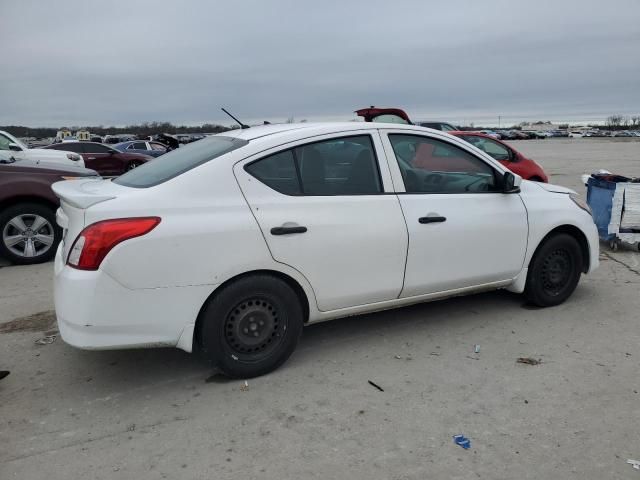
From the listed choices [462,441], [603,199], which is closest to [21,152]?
[603,199]

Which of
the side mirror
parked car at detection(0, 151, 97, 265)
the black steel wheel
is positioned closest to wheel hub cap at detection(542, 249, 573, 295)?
the side mirror

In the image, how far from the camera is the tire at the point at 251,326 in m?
3.36

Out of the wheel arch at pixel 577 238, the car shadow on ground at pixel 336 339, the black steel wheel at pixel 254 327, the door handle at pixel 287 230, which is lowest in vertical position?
the car shadow on ground at pixel 336 339

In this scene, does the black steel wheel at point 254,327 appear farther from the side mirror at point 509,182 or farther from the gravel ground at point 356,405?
the side mirror at point 509,182

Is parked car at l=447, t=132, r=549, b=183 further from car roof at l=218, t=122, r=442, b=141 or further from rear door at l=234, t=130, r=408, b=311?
rear door at l=234, t=130, r=408, b=311

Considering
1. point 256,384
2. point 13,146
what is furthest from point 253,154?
point 13,146

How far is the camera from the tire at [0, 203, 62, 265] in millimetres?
6637

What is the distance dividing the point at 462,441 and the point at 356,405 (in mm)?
665

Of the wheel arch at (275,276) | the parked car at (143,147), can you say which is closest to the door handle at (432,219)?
the wheel arch at (275,276)

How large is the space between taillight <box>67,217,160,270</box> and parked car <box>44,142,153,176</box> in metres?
18.1

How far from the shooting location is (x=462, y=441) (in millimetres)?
2869

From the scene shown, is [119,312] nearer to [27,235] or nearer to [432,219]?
[432,219]

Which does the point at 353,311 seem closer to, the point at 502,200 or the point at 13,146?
the point at 502,200

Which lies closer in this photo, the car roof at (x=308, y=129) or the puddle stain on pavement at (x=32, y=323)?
the car roof at (x=308, y=129)
